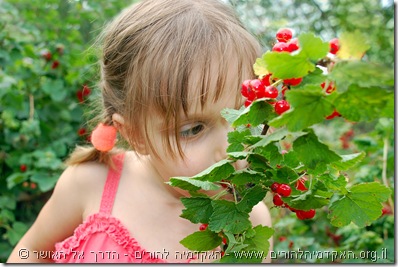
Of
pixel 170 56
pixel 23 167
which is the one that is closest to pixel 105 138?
pixel 170 56

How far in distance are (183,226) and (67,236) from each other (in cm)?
34

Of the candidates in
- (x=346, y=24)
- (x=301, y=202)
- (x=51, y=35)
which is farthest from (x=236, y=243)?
(x=346, y=24)

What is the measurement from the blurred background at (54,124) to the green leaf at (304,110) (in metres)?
1.01

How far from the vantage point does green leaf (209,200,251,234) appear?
28.5 inches

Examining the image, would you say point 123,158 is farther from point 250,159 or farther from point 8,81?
point 250,159

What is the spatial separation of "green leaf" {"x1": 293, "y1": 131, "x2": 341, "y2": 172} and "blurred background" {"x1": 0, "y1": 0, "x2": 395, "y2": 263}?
3.15 feet

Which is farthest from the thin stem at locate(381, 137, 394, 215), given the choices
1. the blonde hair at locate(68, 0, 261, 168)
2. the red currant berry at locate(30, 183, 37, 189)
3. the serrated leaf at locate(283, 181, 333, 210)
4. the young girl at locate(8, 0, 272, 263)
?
the red currant berry at locate(30, 183, 37, 189)

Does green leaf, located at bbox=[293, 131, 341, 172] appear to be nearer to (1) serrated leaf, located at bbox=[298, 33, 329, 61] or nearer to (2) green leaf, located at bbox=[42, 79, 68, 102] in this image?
(1) serrated leaf, located at bbox=[298, 33, 329, 61]

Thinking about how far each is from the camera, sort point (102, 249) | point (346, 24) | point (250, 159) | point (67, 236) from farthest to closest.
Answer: point (346, 24), point (67, 236), point (102, 249), point (250, 159)

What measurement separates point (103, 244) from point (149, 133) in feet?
1.17

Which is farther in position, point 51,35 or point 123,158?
point 51,35

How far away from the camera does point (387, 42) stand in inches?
137

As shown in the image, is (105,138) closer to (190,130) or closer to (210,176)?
(190,130)

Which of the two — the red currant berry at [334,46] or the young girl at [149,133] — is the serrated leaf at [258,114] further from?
the young girl at [149,133]
